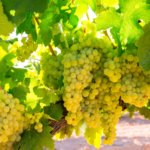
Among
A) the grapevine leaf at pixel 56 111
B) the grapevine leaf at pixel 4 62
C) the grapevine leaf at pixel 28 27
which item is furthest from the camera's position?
the grapevine leaf at pixel 28 27

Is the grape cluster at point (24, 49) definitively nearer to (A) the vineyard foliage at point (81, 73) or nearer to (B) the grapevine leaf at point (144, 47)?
(A) the vineyard foliage at point (81, 73)

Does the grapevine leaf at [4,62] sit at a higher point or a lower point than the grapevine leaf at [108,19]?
lower

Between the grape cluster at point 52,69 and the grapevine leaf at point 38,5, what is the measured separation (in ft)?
0.91

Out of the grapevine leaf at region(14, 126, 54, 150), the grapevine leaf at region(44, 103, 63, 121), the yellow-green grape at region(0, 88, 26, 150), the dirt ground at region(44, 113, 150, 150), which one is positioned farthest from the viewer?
the dirt ground at region(44, 113, 150, 150)

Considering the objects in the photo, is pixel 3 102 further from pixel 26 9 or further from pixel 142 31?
pixel 142 31

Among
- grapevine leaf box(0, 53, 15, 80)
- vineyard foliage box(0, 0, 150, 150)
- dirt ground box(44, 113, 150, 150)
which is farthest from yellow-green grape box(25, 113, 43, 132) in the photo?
dirt ground box(44, 113, 150, 150)

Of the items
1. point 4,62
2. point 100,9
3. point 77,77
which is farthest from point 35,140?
point 100,9

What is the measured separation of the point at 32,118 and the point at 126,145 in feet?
17.1

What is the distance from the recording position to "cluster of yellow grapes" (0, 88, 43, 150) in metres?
0.71

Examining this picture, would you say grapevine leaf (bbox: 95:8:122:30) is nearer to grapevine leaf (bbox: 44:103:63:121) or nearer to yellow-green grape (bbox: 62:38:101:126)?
yellow-green grape (bbox: 62:38:101:126)

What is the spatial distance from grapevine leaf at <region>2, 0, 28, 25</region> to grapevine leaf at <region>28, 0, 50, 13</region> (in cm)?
3

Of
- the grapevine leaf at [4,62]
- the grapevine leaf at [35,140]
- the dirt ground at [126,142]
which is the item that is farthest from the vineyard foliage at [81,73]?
the dirt ground at [126,142]

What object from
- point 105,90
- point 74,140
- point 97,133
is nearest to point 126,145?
point 74,140

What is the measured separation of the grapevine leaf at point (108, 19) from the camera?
77cm
